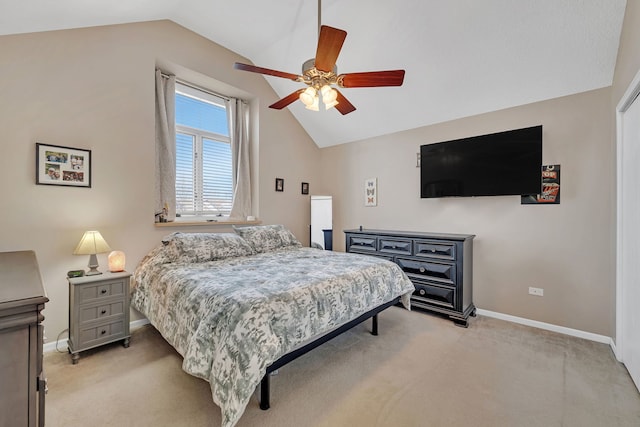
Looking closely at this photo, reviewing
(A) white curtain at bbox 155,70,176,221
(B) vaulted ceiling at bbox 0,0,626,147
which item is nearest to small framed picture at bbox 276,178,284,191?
(A) white curtain at bbox 155,70,176,221

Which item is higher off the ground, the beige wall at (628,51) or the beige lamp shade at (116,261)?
the beige wall at (628,51)

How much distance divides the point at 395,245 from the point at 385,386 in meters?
1.87

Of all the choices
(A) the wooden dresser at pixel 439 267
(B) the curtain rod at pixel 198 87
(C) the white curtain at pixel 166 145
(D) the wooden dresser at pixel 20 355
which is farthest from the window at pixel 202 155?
(D) the wooden dresser at pixel 20 355

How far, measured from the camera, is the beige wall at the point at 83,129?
89.5 inches

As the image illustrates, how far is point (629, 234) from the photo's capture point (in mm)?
2146

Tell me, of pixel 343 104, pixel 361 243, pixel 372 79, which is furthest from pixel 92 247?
pixel 361 243

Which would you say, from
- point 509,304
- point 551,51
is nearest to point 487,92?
point 551,51

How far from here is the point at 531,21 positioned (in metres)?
2.41

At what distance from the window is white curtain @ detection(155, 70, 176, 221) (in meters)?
0.21

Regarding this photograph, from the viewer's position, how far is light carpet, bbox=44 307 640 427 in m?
1.67

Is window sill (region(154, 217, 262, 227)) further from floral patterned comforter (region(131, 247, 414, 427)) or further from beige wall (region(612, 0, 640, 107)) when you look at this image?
beige wall (region(612, 0, 640, 107))

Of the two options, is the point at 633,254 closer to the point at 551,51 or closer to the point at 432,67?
the point at 551,51

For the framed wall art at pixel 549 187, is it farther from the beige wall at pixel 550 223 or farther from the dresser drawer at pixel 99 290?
the dresser drawer at pixel 99 290

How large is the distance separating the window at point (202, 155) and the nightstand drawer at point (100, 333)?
155 cm
